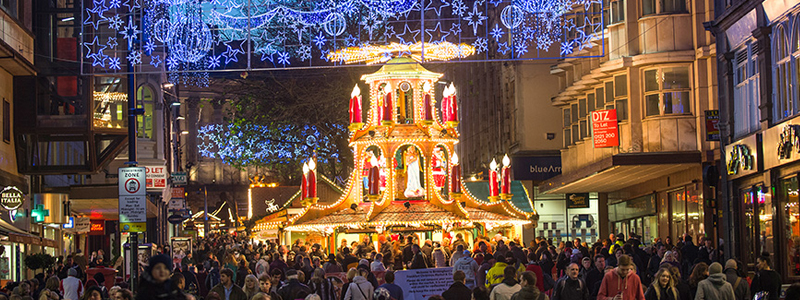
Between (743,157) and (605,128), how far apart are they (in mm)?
8812

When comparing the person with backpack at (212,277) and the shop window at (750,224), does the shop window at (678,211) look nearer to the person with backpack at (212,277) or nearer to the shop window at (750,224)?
the shop window at (750,224)

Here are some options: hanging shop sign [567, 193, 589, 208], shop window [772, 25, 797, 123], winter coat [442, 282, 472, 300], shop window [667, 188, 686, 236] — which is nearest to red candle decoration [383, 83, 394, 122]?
shop window [667, 188, 686, 236]

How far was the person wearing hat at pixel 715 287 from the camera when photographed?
13750 mm

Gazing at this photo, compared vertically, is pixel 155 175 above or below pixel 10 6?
below

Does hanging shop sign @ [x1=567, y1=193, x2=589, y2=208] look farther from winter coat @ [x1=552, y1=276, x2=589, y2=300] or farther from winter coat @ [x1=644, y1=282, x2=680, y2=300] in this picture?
winter coat @ [x1=644, y1=282, x2=680, y2=300]

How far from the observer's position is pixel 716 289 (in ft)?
45.2

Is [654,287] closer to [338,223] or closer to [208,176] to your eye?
[338,223]

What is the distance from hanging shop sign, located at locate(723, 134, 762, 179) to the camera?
2344 cm

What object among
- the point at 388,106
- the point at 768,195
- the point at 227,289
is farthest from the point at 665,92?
the point at 227,289

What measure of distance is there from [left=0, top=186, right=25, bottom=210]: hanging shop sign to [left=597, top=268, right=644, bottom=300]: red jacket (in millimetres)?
14597

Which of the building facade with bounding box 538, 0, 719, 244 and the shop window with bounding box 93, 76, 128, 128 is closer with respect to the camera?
the building facade with bounding box 538, 0, 719, 244

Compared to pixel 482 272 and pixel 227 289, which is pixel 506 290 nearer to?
pixel 227 289

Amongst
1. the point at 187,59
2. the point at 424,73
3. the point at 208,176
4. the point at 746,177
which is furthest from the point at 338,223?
the point at 208,176

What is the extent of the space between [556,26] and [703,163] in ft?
22.8
